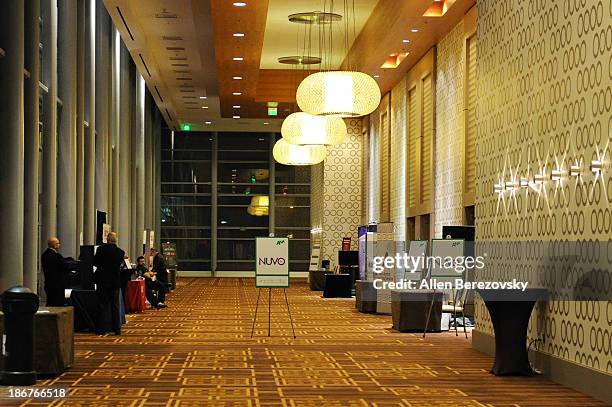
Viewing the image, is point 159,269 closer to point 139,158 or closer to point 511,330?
point 139,158

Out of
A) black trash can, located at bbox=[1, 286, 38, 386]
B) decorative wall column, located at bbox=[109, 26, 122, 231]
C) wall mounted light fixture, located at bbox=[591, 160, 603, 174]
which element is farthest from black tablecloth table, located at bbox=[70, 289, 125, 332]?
→ decorative wall column, located at bbox=[109, 26, 122, 231]

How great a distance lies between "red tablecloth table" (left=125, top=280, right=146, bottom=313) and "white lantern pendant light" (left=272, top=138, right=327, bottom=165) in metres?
9.19

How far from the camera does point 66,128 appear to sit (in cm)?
1944

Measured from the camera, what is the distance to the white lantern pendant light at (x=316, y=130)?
23.4 m

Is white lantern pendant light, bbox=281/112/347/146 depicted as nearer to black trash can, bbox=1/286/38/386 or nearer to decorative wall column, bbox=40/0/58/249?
decorative wall column, bbox=40/0/58/249

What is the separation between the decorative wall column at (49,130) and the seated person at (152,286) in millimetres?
2841

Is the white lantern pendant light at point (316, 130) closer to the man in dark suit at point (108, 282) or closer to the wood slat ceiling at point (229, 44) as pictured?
the wood slat ceiling at point (229, 44)

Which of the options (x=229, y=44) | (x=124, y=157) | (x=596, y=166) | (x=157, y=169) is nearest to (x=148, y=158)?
(x=157, y=169)

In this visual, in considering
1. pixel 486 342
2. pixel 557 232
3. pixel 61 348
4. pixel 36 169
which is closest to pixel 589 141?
pixel 557 232

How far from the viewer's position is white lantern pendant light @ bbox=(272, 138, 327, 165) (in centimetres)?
2789

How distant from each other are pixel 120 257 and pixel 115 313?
830mm

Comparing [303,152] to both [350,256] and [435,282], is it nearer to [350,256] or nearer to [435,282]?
[350,256]

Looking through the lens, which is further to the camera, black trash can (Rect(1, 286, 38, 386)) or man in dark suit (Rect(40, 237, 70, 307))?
man in dark suit (Rect(40, 237, 70, 307))

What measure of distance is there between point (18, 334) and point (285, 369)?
2.84 meters
